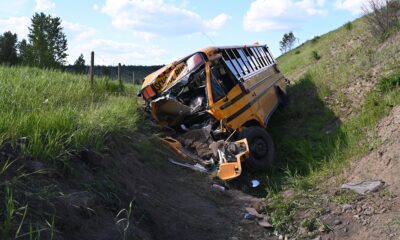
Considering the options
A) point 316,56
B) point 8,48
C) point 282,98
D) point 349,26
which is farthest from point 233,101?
point 8,48

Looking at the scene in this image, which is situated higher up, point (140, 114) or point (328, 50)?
point (328, 50)

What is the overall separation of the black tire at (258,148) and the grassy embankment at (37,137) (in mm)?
2276

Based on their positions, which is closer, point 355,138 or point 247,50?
point 355,138

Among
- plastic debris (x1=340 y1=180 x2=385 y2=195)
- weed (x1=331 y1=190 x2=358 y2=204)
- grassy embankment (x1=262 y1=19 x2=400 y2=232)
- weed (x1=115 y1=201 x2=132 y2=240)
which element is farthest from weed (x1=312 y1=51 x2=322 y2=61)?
weed (x1=115 y1=201 x2=132 y2=240)

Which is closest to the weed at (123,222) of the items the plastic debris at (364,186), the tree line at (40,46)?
the plastic debris at (364,186)

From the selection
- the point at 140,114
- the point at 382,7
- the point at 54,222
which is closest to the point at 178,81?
the point at 140,114

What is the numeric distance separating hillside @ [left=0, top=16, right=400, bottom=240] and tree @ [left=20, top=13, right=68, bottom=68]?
1580 inches

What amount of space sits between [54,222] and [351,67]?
11.3 m

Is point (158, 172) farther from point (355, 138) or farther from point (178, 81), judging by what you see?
point (355, 138)

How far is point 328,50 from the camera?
20.6 m

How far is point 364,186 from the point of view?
7.33 metres

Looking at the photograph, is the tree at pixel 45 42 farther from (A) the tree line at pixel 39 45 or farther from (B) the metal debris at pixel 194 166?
(B) the metal debris at pixel 194 166

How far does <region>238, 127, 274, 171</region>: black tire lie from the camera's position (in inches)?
371

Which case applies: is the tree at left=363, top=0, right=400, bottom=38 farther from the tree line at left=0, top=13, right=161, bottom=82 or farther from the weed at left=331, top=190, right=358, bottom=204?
the tree line at left=0, top=13, right=161, bottom=82
